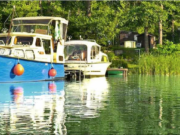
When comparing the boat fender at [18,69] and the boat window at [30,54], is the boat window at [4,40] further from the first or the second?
the boat fender at [18,69]

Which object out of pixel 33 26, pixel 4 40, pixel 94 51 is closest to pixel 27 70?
pixel 4 40

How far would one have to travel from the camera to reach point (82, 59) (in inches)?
1789

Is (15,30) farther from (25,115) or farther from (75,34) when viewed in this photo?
(25,115)

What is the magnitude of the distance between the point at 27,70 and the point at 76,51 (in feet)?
32.8

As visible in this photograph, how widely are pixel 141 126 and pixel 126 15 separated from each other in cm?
4595

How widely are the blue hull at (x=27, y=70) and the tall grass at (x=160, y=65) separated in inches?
481

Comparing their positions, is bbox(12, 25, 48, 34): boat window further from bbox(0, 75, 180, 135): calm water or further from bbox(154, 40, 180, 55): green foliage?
bbox(154, 40, 180, 55): green foliage

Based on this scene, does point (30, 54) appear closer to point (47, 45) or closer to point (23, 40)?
point (23, 40)

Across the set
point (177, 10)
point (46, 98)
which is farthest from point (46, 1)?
point (46, 98)

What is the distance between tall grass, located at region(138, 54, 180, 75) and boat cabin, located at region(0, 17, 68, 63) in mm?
10655

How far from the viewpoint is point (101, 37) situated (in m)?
57.8

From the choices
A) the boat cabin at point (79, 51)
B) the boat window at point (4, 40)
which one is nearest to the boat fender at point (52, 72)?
the boat window at point (4, 40)

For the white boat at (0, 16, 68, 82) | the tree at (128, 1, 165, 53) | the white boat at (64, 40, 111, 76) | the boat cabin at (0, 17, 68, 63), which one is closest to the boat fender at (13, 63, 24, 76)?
the white boat at (0, 16, 68, 82)

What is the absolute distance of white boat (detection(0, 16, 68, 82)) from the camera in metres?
34.9
